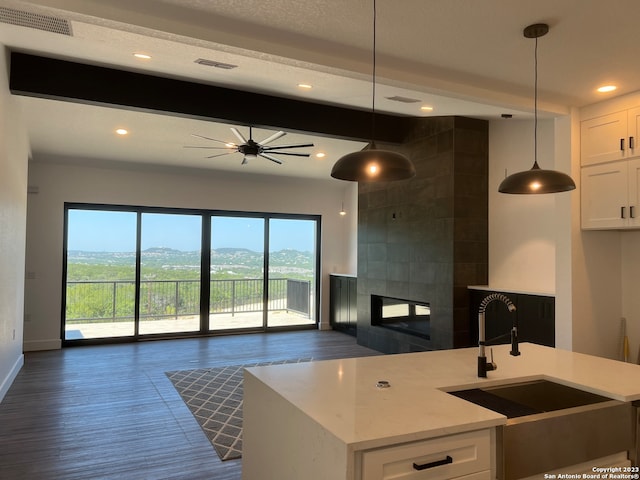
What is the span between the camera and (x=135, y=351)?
683 centimetres

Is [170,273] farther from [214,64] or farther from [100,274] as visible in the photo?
[214,64]

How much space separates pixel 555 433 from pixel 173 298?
23.2 feet

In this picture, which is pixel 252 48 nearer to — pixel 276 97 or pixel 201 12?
pixel 201 12

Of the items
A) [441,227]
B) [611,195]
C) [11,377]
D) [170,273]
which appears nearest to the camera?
[611,195]

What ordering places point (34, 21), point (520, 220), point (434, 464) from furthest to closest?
point (520, 220) < point (34, 21) < point (434, 464)

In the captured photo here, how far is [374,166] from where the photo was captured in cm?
219

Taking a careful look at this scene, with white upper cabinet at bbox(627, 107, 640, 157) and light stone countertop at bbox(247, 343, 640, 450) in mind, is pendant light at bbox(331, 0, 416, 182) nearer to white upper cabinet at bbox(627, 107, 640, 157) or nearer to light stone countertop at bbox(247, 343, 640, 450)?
light stone countertop at bbox(247, 343, 640, 450)

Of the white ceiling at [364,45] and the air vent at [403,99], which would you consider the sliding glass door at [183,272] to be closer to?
the white ceiling at [364,45]

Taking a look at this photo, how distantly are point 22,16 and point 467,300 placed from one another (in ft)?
16.5

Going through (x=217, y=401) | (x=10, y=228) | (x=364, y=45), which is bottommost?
(x=217, y=401)

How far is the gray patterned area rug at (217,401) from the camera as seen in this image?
356cm

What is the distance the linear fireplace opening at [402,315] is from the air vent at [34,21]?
189 inches
